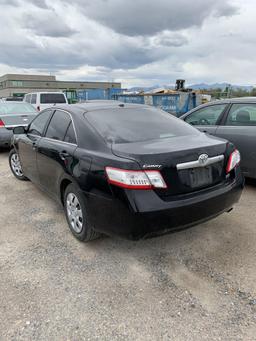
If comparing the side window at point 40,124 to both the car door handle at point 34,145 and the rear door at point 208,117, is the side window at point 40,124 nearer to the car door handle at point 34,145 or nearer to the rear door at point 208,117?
the car door handle at point 34,145

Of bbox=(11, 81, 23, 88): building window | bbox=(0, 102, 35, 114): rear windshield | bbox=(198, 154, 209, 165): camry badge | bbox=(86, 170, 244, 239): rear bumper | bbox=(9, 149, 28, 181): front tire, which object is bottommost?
bbox=(9, 149, 28, 181): front tire

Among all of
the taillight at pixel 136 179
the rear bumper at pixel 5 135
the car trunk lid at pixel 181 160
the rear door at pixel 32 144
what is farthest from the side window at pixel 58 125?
the rear bumper at pixel 5 135

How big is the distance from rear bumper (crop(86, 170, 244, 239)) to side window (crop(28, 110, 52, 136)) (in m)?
1.84

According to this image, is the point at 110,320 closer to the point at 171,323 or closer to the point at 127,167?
the point at 171,323

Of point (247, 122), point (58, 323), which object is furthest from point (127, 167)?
point (247, 122)

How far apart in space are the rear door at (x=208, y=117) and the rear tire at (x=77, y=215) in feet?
9.69

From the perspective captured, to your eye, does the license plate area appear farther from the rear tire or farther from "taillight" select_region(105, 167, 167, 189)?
the rear tire

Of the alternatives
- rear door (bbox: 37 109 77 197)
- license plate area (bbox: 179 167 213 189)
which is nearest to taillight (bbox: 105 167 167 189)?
license plate area (bbox: 179 167 213 189)

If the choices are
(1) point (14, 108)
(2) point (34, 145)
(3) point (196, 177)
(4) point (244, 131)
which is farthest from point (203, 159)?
(1) point (14, 108)

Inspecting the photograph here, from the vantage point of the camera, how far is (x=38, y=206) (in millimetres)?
4129

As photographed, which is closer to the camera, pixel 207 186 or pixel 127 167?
pixel 127 167

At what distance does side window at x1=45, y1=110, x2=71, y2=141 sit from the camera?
330 centimetres

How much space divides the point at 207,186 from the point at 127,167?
2.87ft

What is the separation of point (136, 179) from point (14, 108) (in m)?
7.20
